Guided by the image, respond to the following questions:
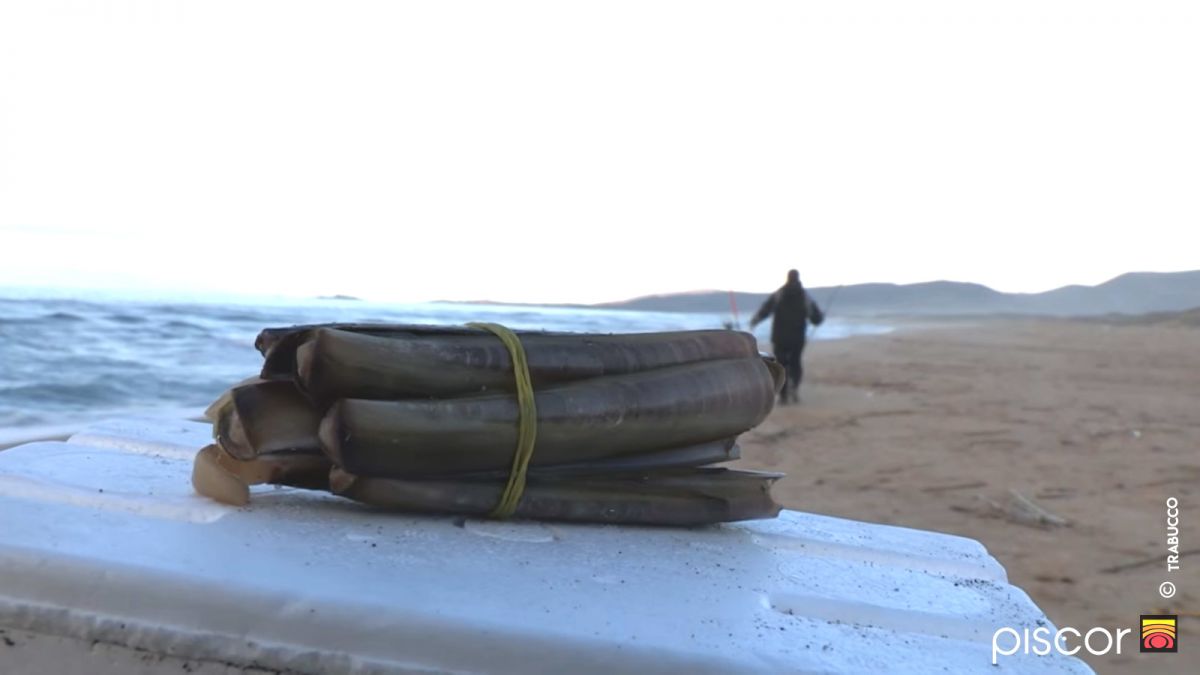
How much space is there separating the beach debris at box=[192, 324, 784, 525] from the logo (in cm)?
208

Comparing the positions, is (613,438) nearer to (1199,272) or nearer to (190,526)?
(190,526)

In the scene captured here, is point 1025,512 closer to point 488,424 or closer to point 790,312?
point 488,424

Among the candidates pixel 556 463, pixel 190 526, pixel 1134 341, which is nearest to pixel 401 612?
pixel 190 526

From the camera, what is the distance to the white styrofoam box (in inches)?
45.4

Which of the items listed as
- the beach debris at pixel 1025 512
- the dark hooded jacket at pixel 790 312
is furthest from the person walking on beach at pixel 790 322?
the beach debris at pixel 1025 512

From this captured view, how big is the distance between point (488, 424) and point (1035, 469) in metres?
5.65

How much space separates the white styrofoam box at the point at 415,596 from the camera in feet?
3.79

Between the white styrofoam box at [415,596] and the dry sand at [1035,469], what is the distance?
2036 mm

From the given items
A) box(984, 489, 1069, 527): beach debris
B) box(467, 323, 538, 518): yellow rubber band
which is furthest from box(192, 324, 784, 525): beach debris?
box(984, 489, 1069, 527): beach debris

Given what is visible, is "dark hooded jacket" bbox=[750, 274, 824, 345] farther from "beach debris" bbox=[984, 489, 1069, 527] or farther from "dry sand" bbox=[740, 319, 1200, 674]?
"beach debris" bbox=[984, 489, 1069, 527]

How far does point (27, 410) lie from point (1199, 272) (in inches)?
3729

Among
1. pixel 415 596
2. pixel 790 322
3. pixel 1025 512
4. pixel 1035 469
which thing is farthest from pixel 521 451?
pixel 790 322

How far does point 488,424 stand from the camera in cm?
158

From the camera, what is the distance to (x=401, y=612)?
1.16 m
